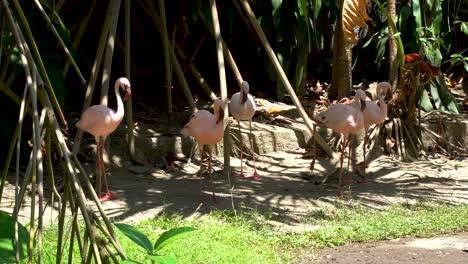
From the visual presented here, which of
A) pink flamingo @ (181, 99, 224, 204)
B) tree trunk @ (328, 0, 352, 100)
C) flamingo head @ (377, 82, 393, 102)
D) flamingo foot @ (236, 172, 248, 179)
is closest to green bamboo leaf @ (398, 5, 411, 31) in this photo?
tree trunk @ (328, 0, 352, 100)

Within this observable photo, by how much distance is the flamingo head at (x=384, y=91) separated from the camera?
6.69 metres

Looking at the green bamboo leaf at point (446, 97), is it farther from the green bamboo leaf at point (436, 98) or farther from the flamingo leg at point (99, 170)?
the flamingo leg at point (99, 170)

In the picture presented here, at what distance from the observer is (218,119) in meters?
5.60

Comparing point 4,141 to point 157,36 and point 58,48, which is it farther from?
point 157,36

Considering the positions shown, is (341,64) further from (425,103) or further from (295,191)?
(295,191)

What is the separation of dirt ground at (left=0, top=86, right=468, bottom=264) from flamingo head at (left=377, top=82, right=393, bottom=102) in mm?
650

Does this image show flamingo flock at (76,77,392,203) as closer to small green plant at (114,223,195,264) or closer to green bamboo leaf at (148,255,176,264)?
small green plant at (114,223,195,264)

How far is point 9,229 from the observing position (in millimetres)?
1344

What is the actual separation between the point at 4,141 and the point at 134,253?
217 cm

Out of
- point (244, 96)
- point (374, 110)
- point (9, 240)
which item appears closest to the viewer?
point (9, 240)

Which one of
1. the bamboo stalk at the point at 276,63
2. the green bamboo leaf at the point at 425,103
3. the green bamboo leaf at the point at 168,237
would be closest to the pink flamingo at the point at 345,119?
the bamboo stalk at the point at 276,63

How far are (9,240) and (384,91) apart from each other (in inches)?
226

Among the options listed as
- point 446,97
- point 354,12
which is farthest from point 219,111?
point 446,97

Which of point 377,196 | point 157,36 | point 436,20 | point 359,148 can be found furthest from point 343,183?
point 157,36
